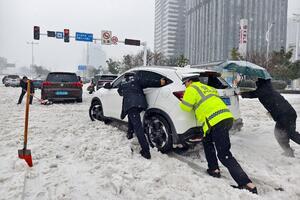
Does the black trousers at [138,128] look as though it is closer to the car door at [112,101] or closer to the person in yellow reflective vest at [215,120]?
the person in yellow reflective vest at [215,120]

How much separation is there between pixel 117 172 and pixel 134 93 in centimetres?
156

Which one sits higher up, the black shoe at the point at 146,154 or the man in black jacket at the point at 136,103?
the man in black jacket at the point at 136,103

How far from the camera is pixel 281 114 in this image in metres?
5.50

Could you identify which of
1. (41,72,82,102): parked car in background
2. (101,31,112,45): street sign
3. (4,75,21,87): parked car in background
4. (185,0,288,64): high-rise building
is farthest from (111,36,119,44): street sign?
(185,0,288,64): high-rise building

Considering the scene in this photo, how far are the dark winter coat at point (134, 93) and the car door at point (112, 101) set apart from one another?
1.34m

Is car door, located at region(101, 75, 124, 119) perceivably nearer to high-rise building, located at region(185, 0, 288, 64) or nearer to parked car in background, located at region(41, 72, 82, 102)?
parked car in background, located at region(41, 72, 82, 102)

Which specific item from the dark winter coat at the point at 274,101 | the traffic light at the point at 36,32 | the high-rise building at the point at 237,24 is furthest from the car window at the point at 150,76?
the high-rise building at the point at 237,24

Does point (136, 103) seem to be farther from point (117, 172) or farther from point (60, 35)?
point (60, 35)

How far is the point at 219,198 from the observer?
3.49 meters

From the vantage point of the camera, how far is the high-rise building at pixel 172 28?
449 ft

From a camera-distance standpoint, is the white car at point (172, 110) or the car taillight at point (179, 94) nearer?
the white car at point (172, 110)

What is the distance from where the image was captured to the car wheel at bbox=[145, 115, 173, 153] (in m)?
5.00

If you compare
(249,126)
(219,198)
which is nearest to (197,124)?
(219,198)

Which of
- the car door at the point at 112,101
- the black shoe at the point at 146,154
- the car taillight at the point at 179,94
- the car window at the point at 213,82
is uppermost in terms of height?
the car window at the point at 213,82
